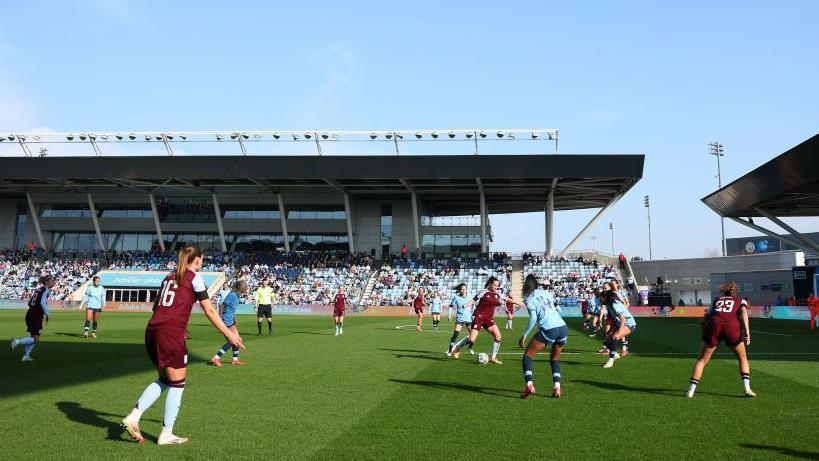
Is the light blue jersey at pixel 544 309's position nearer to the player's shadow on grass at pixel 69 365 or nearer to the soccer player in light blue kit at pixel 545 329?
the soccer player in light blue kit at pixel 545 329

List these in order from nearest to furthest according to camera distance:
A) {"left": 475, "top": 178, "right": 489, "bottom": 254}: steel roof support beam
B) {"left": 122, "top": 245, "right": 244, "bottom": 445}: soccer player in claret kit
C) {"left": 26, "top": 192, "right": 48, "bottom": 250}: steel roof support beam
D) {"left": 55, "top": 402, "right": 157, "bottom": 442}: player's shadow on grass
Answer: {"left": 122, "top": 245, "right": 244, "bottom": 445}: soccer player in claret kit, {"left": 55, "top": 402, "right": 157, "bottom": 442}: player's shadow on grass, {"left": 475, "top": 178, "right": 489, "bottom": 254}: steel roof support beam, {"left": 26, "top": 192, "right": 48, "bottom": 250}: steel roof support beam

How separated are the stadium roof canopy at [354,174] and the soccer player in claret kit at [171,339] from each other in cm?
4483

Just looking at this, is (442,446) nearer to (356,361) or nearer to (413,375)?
(413,375)

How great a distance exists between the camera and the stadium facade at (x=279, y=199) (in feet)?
170

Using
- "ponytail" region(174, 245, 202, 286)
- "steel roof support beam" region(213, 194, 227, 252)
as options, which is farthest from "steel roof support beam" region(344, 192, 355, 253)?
"ponytail" region(174, 245, 202, 286)

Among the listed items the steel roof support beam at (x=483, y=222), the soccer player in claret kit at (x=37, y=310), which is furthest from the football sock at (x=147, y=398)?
the steel roof support beam at (x=483, y=222)

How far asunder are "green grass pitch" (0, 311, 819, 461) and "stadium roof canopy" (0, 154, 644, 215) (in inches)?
1417

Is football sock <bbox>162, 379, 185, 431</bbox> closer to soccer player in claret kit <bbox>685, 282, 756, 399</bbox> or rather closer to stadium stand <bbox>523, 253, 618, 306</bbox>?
soccer player in claret kit <bbox>685, 282, 756, 399</bbox>

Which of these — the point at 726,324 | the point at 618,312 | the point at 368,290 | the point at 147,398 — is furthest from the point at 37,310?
the point at 368,290

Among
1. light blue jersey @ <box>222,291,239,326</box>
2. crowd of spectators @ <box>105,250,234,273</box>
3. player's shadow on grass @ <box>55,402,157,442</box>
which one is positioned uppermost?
crowd of spectators @ <box>105,250,234,273</box>

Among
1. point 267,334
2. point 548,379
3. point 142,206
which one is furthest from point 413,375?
point 142,206

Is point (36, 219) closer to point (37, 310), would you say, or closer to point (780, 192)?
point (37, 310)

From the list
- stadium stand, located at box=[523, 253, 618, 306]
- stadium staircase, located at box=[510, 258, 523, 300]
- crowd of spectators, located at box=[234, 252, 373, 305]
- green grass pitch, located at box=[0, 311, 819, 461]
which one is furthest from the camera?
stadium staircase, located at box=[510, 258, 523, 300]

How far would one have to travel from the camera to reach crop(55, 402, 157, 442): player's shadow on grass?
22.4 ft
